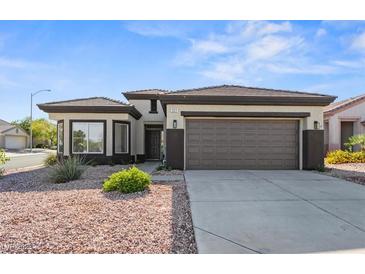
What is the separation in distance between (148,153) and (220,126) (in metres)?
8.60

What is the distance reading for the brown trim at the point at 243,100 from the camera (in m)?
12.4

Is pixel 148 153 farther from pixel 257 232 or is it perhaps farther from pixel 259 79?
pixel 257 232

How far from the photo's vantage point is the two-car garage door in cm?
1259

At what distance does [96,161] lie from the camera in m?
15.2

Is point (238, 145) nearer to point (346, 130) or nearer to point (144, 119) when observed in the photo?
point (144, 119)

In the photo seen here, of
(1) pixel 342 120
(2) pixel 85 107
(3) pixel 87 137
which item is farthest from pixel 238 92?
(1) pixel 342 120

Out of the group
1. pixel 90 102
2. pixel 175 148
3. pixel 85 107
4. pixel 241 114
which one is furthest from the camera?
pixel 90 102

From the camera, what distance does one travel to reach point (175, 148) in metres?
12.4

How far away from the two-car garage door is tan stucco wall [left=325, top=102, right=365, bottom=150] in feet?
29.3

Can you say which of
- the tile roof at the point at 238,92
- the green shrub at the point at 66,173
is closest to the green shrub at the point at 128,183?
the green shrub at the point at 66,173

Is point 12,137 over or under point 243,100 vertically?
under

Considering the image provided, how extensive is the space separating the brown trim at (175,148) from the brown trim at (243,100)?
4.69 ft

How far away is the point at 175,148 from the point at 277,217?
7.54 meters
